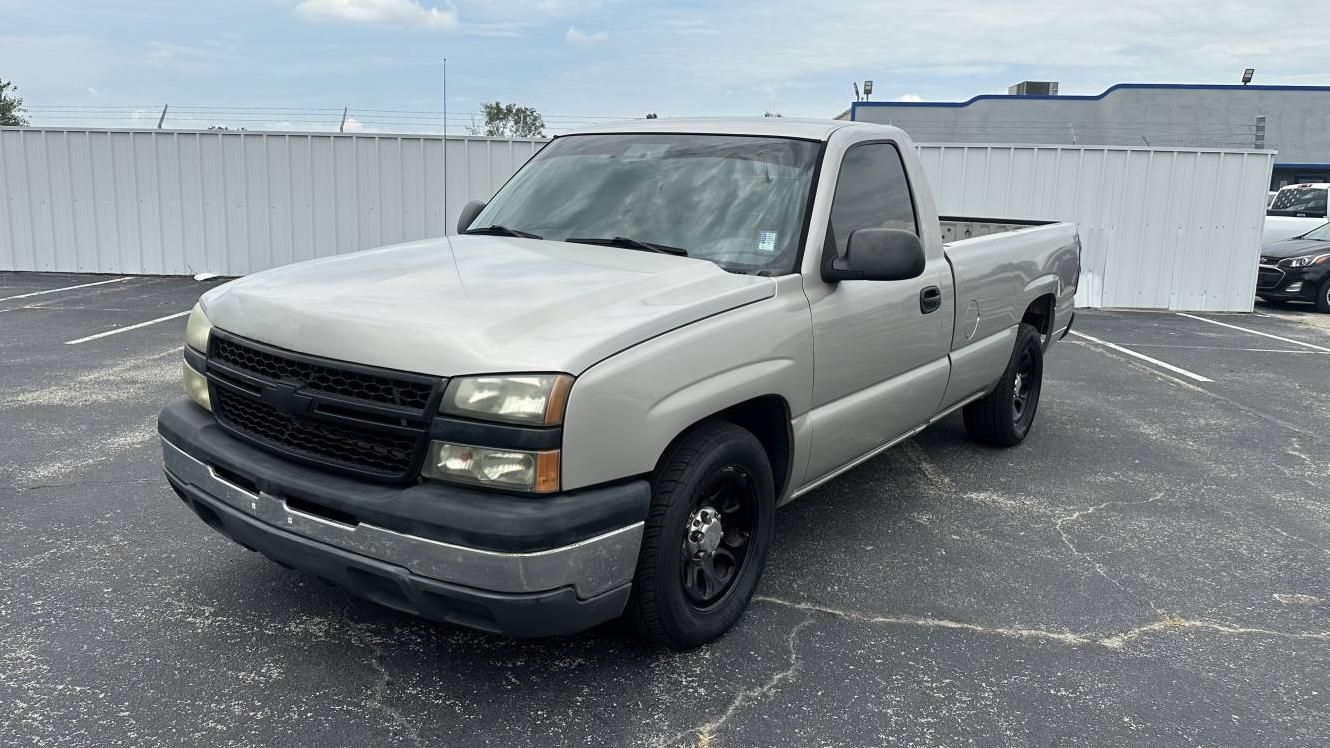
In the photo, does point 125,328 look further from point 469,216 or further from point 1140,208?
point 1140,208

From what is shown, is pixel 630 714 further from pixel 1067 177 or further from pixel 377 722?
pixel 1067 177

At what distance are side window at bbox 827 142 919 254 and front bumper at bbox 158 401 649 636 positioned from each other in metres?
1.70

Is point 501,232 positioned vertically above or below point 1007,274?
above

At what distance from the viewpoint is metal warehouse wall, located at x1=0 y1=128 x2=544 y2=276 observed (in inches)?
579

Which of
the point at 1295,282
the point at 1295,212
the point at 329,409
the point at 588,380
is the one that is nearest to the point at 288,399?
the point at 329,409

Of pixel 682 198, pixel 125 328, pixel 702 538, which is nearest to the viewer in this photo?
pixel 702 538

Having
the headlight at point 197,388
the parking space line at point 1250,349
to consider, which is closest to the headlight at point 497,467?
the headlight at point 197,388

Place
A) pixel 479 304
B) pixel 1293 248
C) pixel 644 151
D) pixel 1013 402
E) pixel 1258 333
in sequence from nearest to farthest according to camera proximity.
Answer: pixel 479 304, pixel 644 151, pixel 1013 402, pixel 1258 333, pixel 1293 248

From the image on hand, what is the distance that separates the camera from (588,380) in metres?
2.62

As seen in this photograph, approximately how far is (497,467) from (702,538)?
916 millimetres

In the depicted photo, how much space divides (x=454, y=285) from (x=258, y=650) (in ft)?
4.70

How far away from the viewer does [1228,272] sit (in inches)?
555

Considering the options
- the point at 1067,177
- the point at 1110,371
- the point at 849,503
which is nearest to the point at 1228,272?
the point at 1067,177

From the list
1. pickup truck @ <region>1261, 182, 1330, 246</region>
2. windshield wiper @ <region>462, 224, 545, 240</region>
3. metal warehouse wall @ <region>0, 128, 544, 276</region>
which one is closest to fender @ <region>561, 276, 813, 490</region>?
windshield wiper @ <region>462, 224, 545, 240</region>
